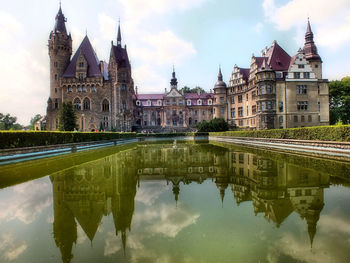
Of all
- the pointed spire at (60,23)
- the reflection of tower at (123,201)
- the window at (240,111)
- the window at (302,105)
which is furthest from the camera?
the pointed spire at (60,23)

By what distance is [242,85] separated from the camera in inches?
1988

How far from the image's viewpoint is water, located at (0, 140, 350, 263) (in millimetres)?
3087

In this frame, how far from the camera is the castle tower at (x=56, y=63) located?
51656mm

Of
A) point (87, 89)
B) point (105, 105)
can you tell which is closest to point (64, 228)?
point (105, 105)

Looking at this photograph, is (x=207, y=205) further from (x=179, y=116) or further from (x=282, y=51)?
(x=179, y=116)

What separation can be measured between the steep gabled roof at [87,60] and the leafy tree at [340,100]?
56404 millimetres

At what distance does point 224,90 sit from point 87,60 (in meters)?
34.5

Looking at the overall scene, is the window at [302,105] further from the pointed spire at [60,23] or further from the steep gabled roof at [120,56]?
the pointed spire at [60,23]

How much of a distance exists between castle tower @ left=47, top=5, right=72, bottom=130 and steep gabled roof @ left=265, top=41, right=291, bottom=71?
46.3 metres

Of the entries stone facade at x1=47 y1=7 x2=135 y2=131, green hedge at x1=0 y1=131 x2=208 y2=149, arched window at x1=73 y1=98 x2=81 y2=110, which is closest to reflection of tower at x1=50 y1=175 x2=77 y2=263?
green hedge at x1=0 y1=131 x2=208 y2=149

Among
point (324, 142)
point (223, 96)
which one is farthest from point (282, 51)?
point (324, 142)

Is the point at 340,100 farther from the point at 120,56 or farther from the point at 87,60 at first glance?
the point at 87,60

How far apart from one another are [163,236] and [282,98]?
138 ft

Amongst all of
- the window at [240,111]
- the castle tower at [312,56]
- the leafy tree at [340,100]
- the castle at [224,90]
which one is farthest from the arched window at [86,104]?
the leafy tree at [340,100]
